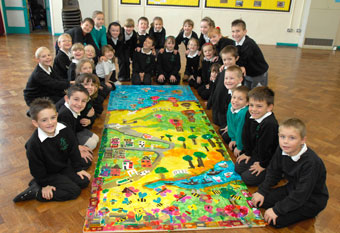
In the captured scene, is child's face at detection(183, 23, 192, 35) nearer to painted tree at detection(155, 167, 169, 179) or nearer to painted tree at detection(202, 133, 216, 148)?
painted tree at detection(202, 133, 216, 148)

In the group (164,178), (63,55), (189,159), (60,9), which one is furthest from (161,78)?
(60,9)

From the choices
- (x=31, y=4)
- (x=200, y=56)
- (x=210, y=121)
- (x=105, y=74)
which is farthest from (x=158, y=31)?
(x=31, y=4)

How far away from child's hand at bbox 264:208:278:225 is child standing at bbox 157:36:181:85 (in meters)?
3.26

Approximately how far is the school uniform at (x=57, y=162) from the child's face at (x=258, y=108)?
4.98 feet

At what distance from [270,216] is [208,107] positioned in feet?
6.88

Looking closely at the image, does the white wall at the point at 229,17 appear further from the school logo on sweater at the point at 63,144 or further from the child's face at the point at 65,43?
the school logo on sweater at the point at 63,144

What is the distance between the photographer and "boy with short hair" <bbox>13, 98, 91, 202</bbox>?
6.75ft

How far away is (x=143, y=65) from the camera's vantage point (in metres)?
4.96

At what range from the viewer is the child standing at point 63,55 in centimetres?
388

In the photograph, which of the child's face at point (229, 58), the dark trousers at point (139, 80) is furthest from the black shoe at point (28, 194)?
the dark trousers at point (139, 80)

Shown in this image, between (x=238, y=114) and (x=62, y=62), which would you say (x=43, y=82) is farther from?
(x=238, y=114)

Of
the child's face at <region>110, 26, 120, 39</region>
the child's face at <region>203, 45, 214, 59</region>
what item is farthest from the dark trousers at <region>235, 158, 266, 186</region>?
the child's face at <region>110, 26, 120, 39</region>

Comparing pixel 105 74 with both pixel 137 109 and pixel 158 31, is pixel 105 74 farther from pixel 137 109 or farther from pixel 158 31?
pixel 158 31

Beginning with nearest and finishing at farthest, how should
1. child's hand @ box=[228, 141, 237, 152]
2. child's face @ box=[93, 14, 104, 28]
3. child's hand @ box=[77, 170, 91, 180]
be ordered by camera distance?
child's hand @ box=[77, 170, 91, 180]
child's hand @ box=[228, 141, 237, 152]
child's face @ box=[93, 14, 104, 28]
